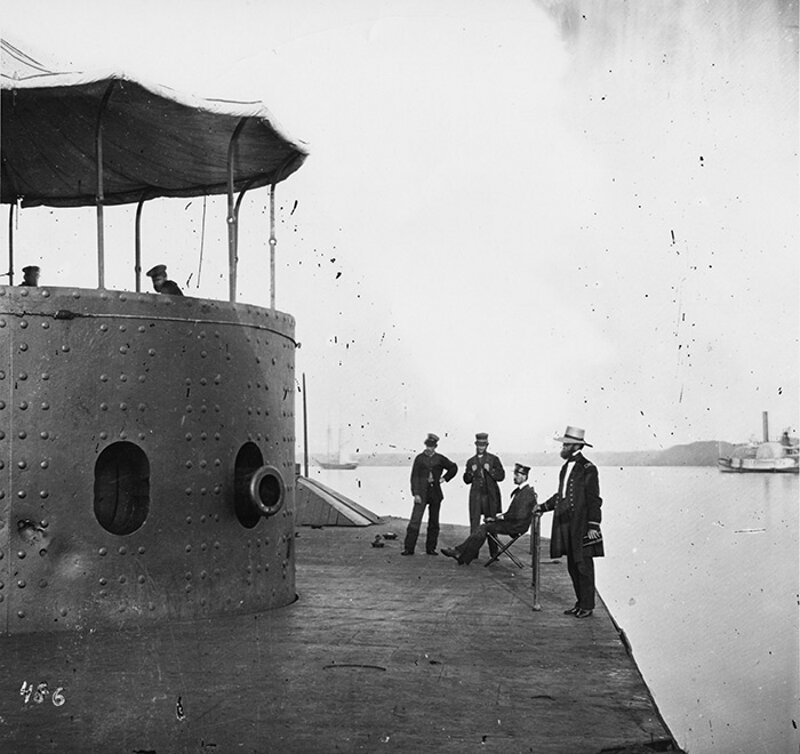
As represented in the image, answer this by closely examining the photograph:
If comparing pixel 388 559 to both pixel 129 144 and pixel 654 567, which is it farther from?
pixel 654 567

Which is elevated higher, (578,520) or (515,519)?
(578,520)

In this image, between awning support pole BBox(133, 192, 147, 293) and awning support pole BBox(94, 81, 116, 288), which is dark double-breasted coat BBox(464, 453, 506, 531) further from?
awning support pole BBox(94, 81, 116, 288)

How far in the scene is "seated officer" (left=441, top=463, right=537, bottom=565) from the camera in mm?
11805

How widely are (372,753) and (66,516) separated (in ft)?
12.3

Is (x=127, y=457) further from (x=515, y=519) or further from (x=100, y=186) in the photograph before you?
(x=515, y=519)

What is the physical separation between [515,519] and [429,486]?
1799 mm

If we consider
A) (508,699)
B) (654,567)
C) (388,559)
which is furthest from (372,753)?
(654,567)

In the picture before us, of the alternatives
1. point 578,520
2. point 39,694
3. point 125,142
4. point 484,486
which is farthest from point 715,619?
point 39,694

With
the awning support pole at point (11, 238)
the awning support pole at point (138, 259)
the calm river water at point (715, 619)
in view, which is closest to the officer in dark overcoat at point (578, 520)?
the awning support pole at point (138, 259)

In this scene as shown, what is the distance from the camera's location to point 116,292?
7.88 m

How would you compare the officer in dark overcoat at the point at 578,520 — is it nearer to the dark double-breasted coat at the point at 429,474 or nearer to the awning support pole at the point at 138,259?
the dark double-breasted coat at the point at 429,474

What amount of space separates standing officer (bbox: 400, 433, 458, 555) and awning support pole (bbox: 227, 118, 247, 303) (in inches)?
193

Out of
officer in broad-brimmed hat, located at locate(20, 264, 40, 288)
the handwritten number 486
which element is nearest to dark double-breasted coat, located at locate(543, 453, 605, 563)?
the handwritten number 486

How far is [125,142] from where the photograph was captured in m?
9.82
